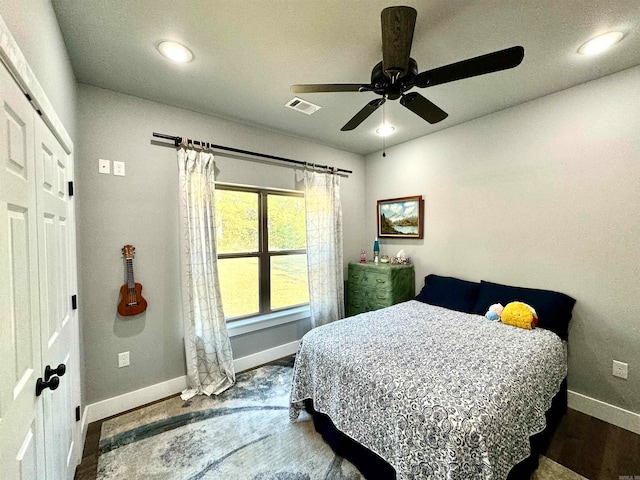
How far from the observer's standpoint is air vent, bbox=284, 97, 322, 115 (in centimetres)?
237

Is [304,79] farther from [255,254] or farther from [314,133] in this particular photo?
[255,254]

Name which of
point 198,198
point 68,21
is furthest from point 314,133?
point 68,21

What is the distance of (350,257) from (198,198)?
7.26 feet

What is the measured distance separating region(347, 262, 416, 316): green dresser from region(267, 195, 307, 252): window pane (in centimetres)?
84

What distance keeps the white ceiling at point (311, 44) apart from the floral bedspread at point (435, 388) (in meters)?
1.97

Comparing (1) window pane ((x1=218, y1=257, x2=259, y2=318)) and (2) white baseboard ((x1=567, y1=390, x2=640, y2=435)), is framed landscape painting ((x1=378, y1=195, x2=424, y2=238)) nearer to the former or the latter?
(1) window pane ((x1=218, y1=257, x2=259, y2=318))

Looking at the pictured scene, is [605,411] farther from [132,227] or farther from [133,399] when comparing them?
[132,227]

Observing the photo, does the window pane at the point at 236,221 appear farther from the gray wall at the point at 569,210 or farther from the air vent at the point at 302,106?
the gray wall at the point at 569,210

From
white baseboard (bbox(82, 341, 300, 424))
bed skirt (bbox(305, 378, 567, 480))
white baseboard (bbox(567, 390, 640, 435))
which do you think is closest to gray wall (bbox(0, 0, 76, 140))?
white baseboard (bbox(82, 341, 300, 424))

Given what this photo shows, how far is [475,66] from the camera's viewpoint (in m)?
1.35

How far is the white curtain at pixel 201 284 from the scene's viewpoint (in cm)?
240

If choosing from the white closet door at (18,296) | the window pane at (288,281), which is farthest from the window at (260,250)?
the white closet door at (18,296)

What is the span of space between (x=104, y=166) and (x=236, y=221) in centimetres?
119

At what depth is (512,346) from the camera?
1798 millimetres
